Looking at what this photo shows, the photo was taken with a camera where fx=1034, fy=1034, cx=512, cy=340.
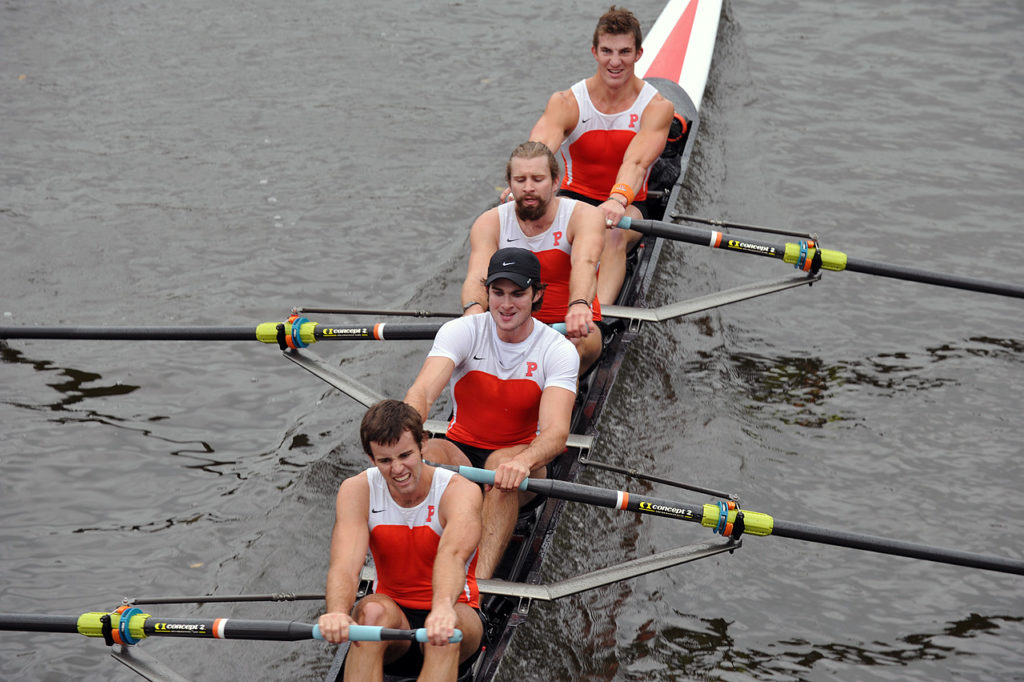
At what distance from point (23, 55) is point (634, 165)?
797cm

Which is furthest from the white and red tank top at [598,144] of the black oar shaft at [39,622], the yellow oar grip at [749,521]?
the black oar shaft at [39,622]

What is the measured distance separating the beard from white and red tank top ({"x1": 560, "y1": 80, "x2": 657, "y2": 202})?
1.45 m

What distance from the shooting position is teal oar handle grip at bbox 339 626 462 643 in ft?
13.3

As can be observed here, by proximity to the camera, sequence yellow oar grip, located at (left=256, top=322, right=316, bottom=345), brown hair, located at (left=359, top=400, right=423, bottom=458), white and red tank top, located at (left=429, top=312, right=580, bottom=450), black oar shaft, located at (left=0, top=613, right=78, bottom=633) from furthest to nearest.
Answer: yellow oar grip, located at (left=256, top=322, right=316, bottom=345), white and red tank top, located at (left=429, top=312, right=580, bottom=450), black oar shaft, located at (left=0, top=613, right=78, bottom=633), brown hair, located at (left=359, top=400, right=423, bottom=458)

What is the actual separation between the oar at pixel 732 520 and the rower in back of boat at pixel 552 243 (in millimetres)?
1231

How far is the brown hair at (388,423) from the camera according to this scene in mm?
4172

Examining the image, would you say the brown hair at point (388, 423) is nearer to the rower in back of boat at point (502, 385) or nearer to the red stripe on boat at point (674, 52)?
the rower in back of boat at point (502, 385)

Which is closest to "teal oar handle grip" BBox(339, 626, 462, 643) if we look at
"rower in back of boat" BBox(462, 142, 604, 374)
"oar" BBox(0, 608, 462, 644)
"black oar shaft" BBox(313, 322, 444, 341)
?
"oar" BBox(0, 608, 462, 644)

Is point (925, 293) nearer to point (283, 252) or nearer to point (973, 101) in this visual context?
point (973, 101)

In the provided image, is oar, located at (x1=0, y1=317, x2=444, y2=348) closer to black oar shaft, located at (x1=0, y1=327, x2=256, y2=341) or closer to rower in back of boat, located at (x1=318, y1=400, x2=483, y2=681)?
black oar shaft, located at (x1=0, y1=327, x2=256, y2=341)

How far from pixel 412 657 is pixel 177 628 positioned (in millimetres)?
1007

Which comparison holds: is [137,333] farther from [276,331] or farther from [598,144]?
[598,144]

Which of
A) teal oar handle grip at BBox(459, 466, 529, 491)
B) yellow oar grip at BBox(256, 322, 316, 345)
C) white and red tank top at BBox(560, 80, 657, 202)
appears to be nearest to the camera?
teal oar handle grip at BBox(459, 466, 529, 491)

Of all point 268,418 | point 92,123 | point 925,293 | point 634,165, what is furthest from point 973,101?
point 92,123
